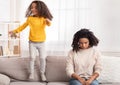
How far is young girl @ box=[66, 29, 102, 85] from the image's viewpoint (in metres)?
2.70

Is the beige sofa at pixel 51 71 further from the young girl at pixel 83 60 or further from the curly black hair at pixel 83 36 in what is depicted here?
the curly black hair at pixel 83 36

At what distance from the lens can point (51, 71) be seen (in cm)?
293

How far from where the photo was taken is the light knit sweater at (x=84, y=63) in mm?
2717

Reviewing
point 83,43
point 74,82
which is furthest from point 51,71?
point 83,43

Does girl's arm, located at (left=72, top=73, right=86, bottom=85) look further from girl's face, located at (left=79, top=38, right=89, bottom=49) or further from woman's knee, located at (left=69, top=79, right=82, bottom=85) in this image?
girl's face, located at (left=79, top=38, right=89, bottom=49)

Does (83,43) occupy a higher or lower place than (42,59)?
higher

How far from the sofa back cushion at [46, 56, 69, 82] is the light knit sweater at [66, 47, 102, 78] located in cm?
19

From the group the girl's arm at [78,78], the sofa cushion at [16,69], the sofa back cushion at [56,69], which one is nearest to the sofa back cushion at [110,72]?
the girl's arm at [78,78]

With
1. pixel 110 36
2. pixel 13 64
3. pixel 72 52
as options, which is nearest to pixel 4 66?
pixel 13 64

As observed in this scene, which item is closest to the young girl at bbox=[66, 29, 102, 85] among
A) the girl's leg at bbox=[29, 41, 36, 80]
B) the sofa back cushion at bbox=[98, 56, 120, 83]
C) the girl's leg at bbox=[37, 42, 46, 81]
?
the sofa back cushion at bbox=[98, 56, 120, 83]

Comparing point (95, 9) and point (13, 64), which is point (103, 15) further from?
point (13, 64)

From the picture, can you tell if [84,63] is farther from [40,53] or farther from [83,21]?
[83,21]

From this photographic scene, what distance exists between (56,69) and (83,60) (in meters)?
0.35

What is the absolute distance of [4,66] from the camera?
2953 millimetres
